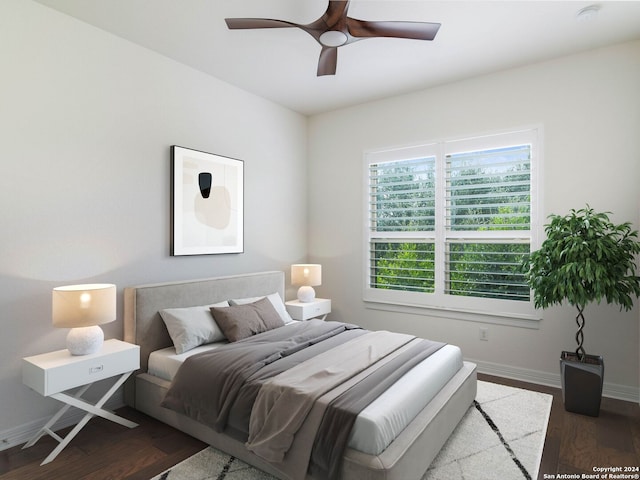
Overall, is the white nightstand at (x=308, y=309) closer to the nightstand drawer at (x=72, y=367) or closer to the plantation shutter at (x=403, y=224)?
the plantation shutter at (x=403, y=224)

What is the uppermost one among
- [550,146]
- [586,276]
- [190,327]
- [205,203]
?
[550,146]

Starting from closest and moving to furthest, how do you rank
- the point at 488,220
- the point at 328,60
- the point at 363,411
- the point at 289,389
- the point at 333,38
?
the point at 363,411 < the point at 289,389 < the point at 333,38 < the point at 328,60 < the point at 488,220

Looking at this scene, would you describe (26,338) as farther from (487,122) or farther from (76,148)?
(487,122)

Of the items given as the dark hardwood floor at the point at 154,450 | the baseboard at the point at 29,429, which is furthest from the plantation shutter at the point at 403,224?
the baseboard at the point at 29,429

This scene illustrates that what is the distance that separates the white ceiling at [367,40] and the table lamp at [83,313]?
6.67 feet

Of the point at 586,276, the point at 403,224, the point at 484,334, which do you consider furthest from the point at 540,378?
the point at 403,224

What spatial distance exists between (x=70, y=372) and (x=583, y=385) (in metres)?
3.67

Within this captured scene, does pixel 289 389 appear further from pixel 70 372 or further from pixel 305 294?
pixel 305 294

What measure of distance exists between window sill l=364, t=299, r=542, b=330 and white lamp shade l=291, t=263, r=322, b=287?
28.1 inches

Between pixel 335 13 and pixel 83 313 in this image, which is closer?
pixel 335 13

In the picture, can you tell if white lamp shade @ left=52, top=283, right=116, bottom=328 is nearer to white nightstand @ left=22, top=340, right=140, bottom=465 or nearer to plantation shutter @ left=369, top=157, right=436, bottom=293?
white nightstand @ left=22, top=340, right=140, bottom=465

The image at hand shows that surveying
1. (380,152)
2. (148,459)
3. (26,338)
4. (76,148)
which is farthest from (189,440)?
(380,152)

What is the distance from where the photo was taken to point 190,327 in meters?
3.08

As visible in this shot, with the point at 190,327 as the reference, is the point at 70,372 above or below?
below
